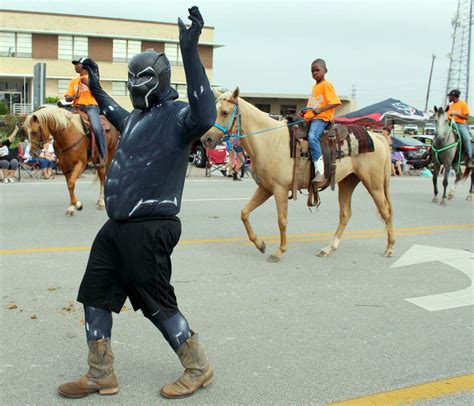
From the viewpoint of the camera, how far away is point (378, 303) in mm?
5824

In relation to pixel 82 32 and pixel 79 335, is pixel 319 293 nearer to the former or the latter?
pixel 79 335

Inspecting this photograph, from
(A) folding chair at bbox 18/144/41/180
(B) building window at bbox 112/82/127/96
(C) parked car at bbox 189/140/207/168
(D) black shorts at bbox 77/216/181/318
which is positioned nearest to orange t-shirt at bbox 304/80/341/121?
(D) black shorts at bbox 77/216/181/318

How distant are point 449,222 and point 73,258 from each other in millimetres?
6954

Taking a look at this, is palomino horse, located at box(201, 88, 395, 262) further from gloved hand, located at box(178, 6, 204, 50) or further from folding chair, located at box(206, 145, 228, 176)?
folding chair, located at box(206, 145, 228, 176)

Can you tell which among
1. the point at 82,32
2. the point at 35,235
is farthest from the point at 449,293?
the point at 82,32

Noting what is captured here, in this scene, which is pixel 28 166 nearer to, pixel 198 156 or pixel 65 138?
pixel 198 156

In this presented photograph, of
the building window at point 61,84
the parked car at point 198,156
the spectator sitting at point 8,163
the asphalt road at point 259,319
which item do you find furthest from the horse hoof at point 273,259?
the building window at point 61,84

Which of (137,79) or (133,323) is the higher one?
(137,79)

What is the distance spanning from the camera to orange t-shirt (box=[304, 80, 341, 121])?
773cm

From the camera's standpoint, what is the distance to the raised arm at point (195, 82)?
3.10 meters

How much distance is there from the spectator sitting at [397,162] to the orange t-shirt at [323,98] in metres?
15.4

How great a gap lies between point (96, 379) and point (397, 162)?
67.6ft

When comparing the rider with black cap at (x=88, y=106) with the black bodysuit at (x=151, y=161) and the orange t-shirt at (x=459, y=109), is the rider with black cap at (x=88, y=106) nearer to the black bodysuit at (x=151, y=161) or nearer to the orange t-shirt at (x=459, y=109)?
the black bodysuit at (x=151, y=161)

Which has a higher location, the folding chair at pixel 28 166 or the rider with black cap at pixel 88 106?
the rider with black cap at pixel 88 106
